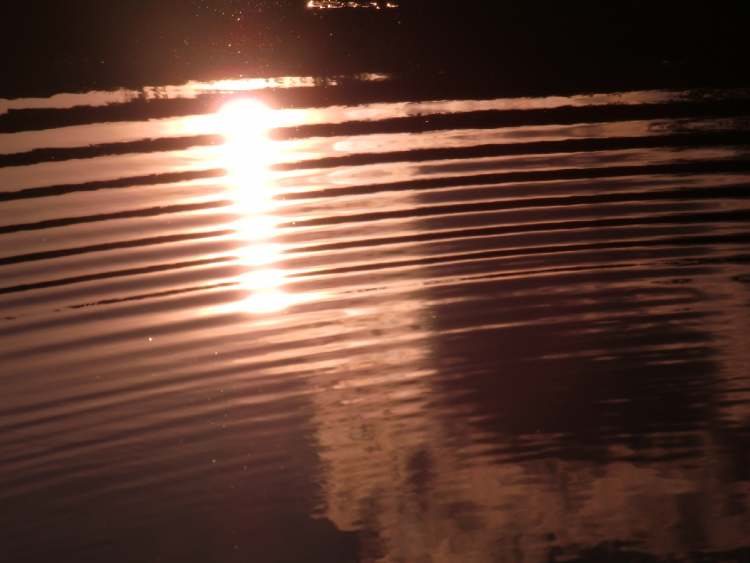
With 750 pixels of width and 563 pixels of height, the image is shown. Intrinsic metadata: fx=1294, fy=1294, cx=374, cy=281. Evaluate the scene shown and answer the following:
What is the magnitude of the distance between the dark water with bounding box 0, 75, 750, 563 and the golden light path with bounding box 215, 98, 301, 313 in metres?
0.03

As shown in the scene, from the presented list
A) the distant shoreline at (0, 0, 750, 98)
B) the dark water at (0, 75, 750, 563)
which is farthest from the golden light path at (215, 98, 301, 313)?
the distant shoreline at (0, 0, 750, 98)

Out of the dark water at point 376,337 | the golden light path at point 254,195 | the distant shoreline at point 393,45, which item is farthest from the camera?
the distant shoreline at point 393,45

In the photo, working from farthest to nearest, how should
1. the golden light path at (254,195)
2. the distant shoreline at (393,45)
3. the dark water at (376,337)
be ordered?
the distant shoreline at (393,45) < the golden light path at (254,195) < the dark water at (376,337)

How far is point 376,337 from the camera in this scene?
22.6 ft

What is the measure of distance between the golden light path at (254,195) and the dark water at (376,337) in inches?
1.4


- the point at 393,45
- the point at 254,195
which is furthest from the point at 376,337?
the point at 393,45

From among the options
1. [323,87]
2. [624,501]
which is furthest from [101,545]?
[323,87]

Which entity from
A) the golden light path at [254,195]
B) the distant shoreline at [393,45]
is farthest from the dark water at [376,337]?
the distant shoreline at [393,45]

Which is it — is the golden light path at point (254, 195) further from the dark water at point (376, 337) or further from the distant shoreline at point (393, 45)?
the distant shoreline at point (393, 45)

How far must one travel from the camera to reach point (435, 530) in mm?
4715

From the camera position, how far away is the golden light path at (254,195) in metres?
7.78

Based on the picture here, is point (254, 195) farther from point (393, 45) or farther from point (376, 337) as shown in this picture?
point (393, 45)

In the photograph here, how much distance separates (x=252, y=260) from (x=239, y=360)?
1.76 meters

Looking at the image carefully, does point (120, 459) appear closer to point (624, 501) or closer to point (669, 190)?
point (624, 501)
